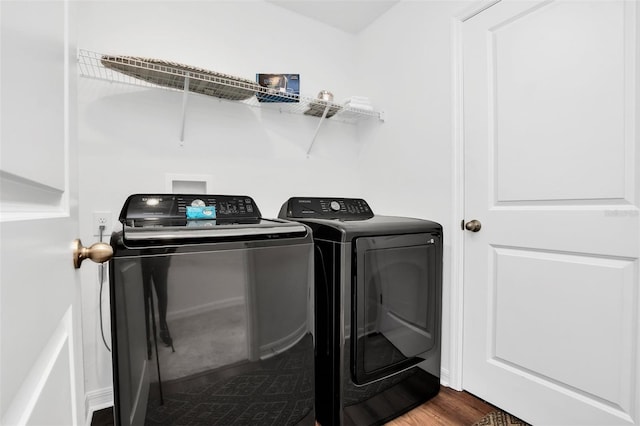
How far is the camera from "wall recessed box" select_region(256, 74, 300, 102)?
1.96 metres

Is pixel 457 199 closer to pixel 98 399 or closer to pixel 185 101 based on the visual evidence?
pixel 185 101

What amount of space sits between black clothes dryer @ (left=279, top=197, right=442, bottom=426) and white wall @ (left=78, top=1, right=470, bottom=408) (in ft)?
0.82

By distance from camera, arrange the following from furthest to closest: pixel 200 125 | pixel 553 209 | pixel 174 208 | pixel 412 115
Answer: pixel 412 115 → pixel 200 125 → pixel 174 208 → pixel 553 209

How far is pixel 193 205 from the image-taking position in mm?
1562

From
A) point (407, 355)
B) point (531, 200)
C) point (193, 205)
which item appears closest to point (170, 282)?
point (193, 205)

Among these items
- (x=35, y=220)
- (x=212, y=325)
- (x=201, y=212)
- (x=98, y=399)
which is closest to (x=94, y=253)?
(x=35, y=220)

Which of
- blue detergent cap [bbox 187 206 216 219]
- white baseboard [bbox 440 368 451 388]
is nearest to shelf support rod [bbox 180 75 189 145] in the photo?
blue detergent cap [bbox 187 206 216 219]

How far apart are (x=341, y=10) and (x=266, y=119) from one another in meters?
0.99

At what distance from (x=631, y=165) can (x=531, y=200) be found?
37 centimetres

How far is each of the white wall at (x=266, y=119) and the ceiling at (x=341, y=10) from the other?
0.05 m

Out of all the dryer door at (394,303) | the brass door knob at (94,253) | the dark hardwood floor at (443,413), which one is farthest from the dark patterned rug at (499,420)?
the brass door knob at (94,253)

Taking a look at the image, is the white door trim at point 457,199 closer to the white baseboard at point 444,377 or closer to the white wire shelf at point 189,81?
the white baseboard at point 444,377

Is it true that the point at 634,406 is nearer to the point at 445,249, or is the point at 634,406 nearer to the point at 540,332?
the point at 540,332

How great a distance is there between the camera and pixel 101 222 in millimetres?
1635
